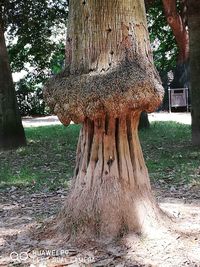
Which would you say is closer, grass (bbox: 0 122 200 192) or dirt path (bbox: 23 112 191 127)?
grass (bbox: 0 122 200 192)

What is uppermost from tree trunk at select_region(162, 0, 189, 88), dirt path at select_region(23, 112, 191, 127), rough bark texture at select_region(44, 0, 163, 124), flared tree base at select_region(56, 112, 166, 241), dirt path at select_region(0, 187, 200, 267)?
tree trunk at select_region(162, 0, 189, 88)

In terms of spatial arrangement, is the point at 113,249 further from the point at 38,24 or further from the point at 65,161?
the point at 38,24

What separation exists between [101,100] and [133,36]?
693mm

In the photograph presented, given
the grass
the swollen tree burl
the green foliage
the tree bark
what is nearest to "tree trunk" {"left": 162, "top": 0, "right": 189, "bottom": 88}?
the tree bark

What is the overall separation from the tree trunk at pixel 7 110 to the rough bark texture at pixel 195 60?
14.6 feet

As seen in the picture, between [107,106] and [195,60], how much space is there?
7.42 m

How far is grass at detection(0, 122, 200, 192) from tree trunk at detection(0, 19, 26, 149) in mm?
441

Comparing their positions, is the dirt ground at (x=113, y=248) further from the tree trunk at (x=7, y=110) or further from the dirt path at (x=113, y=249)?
the tree trunk at (x=7, y=110)

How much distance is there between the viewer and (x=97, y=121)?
4.38 m

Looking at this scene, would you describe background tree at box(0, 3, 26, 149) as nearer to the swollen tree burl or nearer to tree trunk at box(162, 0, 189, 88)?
tree trunk at box(162, 0, 189, 88)

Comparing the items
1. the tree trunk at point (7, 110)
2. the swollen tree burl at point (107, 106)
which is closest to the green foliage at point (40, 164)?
the tree trunk at point (7, 110)

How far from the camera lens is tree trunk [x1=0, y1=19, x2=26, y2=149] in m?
12.2

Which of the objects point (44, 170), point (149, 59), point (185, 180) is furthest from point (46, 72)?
point (149, 59)

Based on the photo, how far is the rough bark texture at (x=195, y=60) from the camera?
36.0 feet
